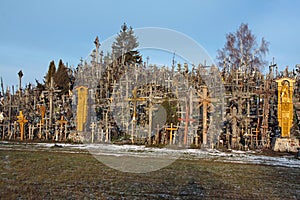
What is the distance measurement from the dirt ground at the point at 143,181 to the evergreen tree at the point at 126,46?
2114 cm

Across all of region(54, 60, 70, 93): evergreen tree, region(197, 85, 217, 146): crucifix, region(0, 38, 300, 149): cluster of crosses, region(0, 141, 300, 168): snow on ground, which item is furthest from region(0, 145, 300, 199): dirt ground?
region(54, 60, 70, 93): evergreen tree

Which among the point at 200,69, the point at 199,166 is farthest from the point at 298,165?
the point at 200,69

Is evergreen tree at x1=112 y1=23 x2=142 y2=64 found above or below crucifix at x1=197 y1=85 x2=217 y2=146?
above

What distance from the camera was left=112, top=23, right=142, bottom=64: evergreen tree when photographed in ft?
105

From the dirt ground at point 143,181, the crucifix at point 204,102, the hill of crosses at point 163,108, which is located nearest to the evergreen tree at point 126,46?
the hill of crosses at point 163,108

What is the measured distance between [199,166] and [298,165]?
3.82 m

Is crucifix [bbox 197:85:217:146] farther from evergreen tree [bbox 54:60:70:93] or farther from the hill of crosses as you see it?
evergreen tree [bbox 54:60:70:93]

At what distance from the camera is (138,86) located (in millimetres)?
23250

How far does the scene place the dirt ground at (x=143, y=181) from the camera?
6.75 meters

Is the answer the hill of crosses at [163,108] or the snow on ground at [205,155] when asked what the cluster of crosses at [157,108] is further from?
the snow on ground at [205,155]

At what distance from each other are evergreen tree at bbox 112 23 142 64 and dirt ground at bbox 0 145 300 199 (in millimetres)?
21136

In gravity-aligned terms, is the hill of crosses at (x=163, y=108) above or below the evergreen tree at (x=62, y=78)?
below

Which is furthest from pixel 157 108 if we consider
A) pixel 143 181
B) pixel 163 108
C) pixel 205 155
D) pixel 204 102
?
pixel 143 181

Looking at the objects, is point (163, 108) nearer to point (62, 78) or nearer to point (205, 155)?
point (205, 155)
